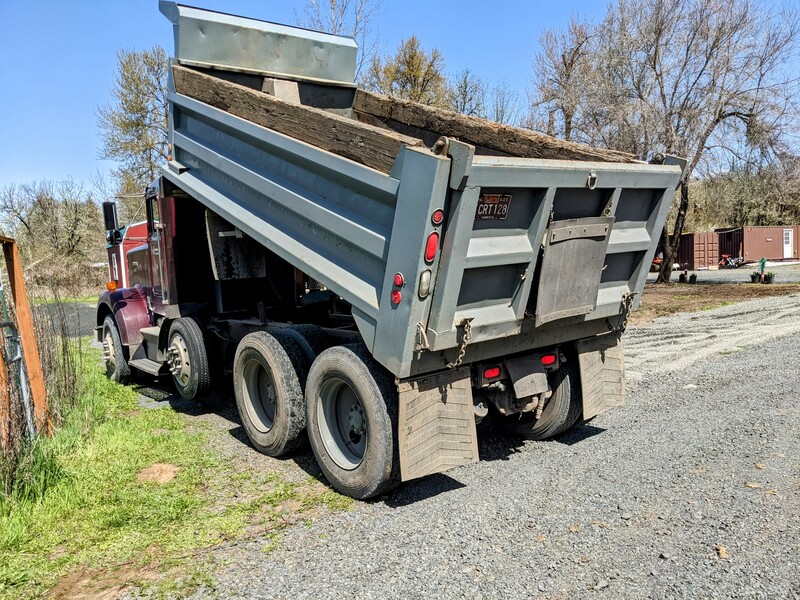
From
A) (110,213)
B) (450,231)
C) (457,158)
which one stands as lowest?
(450,231)

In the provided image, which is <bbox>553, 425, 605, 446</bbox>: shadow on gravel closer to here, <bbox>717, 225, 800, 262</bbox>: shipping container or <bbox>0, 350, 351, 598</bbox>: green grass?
<bbox>0, 350, 351, 598</bbox>: green grass

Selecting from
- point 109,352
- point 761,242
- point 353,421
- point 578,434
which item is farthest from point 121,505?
point 761,242

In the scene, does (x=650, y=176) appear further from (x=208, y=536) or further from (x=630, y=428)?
(x=208, y=536)

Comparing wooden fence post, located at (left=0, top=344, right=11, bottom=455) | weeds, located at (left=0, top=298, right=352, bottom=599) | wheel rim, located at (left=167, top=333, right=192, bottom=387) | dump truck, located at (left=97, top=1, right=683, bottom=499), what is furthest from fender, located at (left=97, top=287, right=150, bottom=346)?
wooden fence post, located at (left=0, top=344, right=11, bottom=455)

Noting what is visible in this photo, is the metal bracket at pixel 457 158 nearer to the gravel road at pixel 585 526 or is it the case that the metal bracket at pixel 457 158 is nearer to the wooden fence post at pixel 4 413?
the gravel road at pixel 585 526

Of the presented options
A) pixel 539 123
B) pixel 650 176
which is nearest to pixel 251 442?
pixel 650 176

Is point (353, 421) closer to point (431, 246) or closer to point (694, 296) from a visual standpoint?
point (431, 246)

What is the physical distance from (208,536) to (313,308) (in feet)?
10.0


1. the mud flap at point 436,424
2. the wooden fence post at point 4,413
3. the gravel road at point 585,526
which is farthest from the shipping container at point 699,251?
the wooden fence post at point 4,413

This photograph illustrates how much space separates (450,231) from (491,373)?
1.28 meters

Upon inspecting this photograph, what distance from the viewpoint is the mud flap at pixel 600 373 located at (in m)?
5.04

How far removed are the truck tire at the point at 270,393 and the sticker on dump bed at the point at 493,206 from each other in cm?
195

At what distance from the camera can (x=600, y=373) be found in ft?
16.9

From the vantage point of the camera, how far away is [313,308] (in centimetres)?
659
